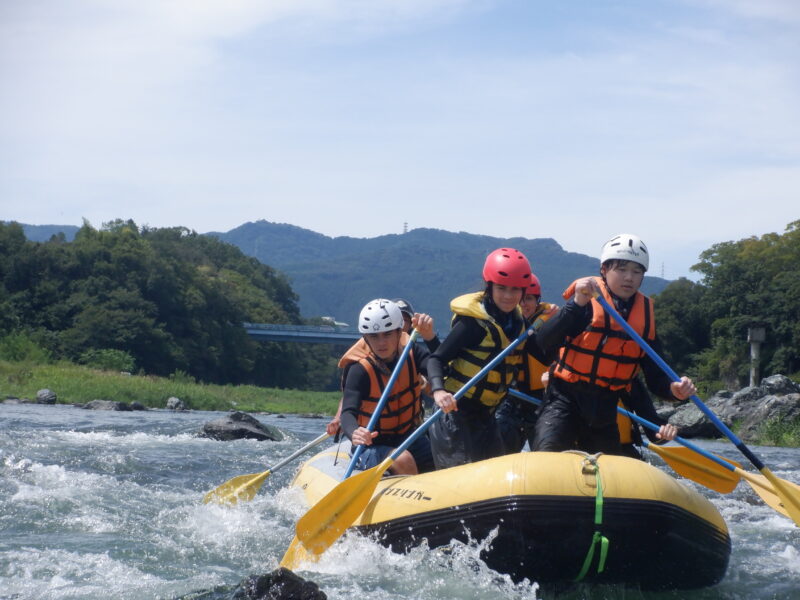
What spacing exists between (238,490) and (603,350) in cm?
411

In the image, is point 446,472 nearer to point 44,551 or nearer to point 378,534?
point 378,534

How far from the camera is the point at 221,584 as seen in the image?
18.4 ft

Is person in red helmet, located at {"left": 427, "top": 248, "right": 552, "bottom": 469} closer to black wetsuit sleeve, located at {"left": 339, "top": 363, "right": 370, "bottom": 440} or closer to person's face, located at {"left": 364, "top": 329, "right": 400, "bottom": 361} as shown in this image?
black wetsuit sleeve, located at {"left": 339, "top": 363, "right": 370, "bottom": 440}

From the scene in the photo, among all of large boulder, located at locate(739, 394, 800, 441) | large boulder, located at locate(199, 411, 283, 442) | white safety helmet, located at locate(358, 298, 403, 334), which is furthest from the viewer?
large boulder, located at locate(739, 394, 800, 441)

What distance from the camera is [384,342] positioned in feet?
22.2

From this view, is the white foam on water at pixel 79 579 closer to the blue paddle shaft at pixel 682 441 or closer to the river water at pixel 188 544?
the river water at pixel 188 544

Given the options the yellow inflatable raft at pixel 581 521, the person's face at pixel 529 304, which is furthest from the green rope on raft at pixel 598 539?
the person's face at pixel 529 304

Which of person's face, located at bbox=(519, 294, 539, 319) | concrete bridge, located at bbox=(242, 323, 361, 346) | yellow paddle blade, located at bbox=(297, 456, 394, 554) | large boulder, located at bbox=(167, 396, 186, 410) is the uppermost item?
person's face, located at bbox=(519, 294, 539, 319)

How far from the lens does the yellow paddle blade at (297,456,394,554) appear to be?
583 cm

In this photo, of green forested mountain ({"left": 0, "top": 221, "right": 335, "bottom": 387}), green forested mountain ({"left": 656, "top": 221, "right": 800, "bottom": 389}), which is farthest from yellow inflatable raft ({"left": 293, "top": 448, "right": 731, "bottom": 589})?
green forested mountain ({"left": 0, "top": 221, "right": 335, "bottom": 387})

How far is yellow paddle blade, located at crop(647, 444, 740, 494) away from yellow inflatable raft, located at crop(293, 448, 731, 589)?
1.94 ft

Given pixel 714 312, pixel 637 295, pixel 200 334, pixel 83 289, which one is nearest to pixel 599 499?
pixel 637 295

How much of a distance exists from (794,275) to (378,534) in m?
35.2

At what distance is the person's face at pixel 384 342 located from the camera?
6.75m
